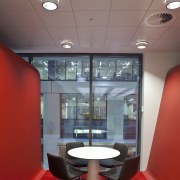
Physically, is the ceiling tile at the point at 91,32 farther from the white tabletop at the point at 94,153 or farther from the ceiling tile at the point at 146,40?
the white tabletop at the point at 94,153

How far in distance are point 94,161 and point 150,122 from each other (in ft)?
5.94

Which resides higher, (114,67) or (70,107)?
(114,67)

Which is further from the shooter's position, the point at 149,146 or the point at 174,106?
the point at 149,146

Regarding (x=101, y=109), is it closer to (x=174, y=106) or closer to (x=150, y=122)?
(x=150, y=122)

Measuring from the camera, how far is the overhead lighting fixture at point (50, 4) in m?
2.42

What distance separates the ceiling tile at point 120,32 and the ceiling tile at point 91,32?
10cm

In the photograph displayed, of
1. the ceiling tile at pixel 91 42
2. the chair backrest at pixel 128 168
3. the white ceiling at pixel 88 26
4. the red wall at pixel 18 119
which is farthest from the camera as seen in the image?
the ceiling tile at pixel 91 42

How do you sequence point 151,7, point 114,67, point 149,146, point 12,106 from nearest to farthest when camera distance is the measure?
point 151,7
point 12,106
point 149,146
point 114,67

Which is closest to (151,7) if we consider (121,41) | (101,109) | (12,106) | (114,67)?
(121,41)

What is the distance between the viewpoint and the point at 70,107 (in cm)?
546

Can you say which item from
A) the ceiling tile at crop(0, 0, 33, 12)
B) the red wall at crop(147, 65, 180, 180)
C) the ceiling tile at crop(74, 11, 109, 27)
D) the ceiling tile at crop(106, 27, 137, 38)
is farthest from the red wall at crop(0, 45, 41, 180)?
the red wall at crop(147, 65, 180, 180)

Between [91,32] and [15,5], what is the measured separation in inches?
52.0

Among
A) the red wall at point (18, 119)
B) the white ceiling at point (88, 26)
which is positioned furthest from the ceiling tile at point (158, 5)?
the red wall at point (18, 119)

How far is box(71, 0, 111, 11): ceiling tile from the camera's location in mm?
2453
